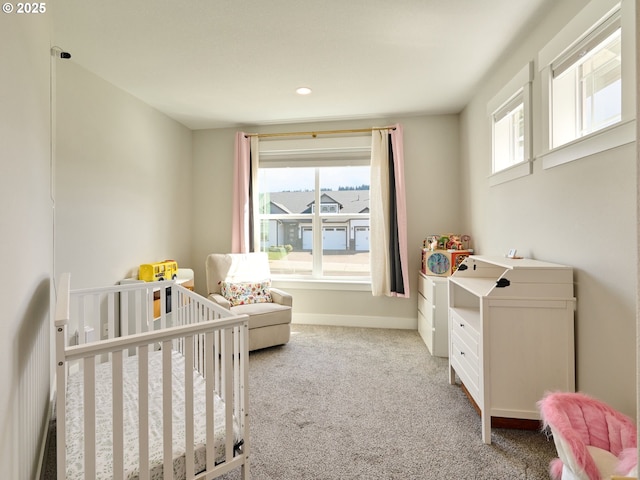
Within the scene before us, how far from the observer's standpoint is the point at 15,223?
3.42 ft

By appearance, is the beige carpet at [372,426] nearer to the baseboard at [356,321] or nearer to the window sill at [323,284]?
the baseboard at [356,321]

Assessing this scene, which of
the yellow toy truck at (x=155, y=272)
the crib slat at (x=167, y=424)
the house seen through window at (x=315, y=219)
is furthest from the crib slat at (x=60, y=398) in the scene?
the house seen through window at (x=315, y=219)

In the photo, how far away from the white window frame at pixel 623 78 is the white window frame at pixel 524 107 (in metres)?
0.12

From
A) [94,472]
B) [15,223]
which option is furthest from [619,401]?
[15,223]

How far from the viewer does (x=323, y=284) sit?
3736 millimetres

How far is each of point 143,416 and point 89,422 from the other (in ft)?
0.48

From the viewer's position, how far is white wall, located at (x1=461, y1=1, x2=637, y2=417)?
4.23ft

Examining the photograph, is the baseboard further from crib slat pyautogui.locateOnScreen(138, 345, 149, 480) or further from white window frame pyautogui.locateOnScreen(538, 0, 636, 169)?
crib slat pyautogui.locateOnScreen(138, 345, 149, 480)

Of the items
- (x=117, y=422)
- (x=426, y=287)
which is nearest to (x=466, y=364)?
(x=426, y=287)

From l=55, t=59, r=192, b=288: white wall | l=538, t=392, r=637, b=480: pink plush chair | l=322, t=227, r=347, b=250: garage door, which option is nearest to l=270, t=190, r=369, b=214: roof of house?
l=322, t=227, r=347, b=250: garage door

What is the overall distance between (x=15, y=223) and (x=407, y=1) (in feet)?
7.04

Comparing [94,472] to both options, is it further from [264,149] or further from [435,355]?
[264,149]

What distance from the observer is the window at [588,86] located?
4.69ft

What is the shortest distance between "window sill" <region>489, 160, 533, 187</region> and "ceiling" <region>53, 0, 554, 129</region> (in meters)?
0.87
